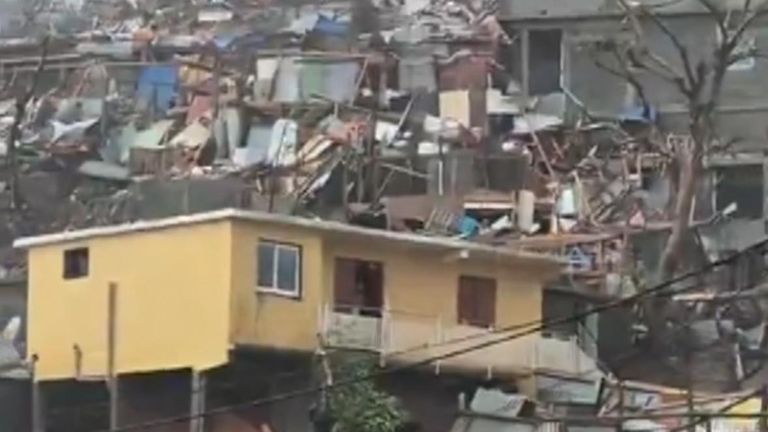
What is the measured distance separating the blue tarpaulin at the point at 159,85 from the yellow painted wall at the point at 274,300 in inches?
476

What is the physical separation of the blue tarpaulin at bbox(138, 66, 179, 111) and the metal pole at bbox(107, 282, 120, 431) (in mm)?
11404

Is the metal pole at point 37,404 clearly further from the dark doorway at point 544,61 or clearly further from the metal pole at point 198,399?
the dark doorway at point 544,61

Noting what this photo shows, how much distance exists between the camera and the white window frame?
92.2 feet

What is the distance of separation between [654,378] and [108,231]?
8.64 meters

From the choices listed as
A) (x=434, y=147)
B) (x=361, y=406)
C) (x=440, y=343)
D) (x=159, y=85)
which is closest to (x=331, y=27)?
(x=159, y=85)

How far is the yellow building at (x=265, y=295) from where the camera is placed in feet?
91.5

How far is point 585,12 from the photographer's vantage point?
133 ft

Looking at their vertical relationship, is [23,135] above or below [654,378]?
above

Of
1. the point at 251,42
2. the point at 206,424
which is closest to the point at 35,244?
the point at 206,424

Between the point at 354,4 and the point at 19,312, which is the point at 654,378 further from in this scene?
the point at 354,4

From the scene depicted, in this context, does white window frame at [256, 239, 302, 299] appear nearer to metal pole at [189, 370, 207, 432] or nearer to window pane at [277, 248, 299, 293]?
window pane at [277, 248, 299, 293]

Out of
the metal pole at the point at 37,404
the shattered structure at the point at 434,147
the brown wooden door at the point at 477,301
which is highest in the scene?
the shattered structure at the point at 434,147

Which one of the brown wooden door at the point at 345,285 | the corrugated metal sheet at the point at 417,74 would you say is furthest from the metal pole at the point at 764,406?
the corrugated metal sheet at the point at 417,74

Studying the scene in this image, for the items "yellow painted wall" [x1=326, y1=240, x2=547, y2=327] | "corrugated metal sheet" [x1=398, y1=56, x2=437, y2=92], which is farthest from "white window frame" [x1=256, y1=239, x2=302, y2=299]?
"corrugated metal sheet" [x1=398, y1=56, x2=437, y2=92]
